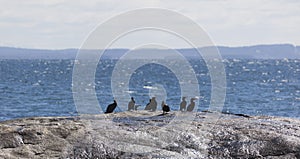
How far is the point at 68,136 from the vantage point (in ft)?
44.6

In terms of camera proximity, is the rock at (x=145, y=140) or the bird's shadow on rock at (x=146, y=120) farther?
the bird's shadow on rock at (x=146, y=120)

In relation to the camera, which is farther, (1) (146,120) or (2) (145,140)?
(1) (146,120)

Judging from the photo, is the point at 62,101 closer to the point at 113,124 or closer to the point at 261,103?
the point at 261,103

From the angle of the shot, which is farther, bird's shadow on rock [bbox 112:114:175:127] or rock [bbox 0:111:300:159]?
bird's shadow on rock [bbox 112:114:175:127]

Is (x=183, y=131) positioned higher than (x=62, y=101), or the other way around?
(x=183, y=131)

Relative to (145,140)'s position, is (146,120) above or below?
above

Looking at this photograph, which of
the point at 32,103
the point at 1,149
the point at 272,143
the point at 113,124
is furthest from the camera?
the point at 32,103

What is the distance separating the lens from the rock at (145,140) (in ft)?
43.2

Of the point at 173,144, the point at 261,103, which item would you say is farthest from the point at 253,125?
the point at 261,103

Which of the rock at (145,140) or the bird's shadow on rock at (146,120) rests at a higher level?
the bird's shadow on rock at (146,120)

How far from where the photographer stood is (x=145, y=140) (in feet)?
A: 45.0

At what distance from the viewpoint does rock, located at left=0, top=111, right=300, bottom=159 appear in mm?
13156

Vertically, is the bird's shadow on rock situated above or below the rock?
above

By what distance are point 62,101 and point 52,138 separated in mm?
54645
